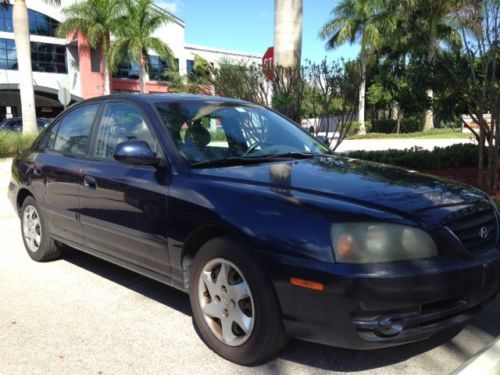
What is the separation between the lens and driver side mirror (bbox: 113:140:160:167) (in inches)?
142

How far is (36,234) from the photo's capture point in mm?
5332

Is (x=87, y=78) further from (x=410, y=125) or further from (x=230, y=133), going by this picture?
(x=230, y=133)

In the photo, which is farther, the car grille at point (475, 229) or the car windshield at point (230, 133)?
the car windshield at point (230, 133)

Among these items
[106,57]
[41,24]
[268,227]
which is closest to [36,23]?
[41,24]

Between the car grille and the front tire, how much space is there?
1.11 meters

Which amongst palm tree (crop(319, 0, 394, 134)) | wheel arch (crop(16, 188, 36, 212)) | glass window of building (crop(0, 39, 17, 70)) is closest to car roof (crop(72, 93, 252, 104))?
wheel arch (crop(16, 188, 36, 212))

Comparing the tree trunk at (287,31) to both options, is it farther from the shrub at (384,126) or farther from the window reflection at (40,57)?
the window reflection at (40,57)

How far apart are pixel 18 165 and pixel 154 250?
8.94 ft

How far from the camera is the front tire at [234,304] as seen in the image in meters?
2.90

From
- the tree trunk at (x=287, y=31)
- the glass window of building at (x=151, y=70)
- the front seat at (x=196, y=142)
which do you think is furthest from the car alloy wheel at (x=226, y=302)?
the glass window of building at (x=151, y=70)

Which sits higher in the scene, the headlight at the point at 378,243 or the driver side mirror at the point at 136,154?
the driver side mirror at the point at 136,154

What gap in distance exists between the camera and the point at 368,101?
4738 cm

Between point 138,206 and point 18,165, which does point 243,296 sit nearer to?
point 138,206

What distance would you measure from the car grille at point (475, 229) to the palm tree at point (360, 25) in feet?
109
